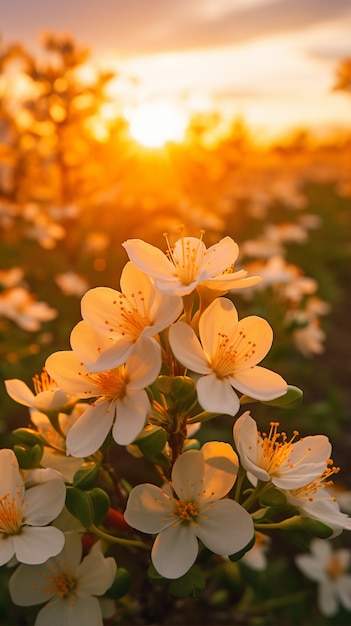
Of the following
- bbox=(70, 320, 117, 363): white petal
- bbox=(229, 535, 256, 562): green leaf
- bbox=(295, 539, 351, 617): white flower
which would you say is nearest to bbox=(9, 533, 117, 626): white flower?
bbox=(229, 535, 256, 562): green leaf

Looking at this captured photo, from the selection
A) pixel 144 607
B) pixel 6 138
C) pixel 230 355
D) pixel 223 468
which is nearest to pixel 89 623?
pixel 144 607

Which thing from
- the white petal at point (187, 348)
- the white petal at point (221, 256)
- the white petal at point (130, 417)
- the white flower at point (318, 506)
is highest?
the white petal at point (221, 256)

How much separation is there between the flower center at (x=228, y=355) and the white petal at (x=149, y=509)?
215mm

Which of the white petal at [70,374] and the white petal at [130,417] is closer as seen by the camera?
the white petal at [130,417]

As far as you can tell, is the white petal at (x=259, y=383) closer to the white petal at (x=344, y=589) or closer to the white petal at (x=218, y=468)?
the white petal at (x=218, y=468)

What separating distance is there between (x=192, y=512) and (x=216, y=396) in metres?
0.21

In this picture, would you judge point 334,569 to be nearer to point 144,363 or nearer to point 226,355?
point 226,355

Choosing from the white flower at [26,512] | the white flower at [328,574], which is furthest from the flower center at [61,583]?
the white flower at [328,574]

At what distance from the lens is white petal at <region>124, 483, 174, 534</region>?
1041 mm

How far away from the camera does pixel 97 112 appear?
456cm

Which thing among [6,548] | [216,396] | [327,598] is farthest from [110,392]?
[327,598]

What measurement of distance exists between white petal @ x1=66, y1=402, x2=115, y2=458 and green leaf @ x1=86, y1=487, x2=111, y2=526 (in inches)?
3.8

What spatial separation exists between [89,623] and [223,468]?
352 mm

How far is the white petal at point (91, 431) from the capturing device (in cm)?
102
